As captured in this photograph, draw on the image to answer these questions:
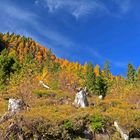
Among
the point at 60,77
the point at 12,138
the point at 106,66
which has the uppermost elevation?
the point at 106,66

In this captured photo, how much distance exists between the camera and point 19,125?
1208 centimetres

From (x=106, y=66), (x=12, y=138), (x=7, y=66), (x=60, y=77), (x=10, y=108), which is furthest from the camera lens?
(x=106, y=66)

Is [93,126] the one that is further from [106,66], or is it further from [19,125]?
[106,66]

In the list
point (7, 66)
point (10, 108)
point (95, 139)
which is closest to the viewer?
point (95, 139)

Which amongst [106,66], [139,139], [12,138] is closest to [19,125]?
[12,138]

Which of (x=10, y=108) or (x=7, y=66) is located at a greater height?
(x=7, y=66)

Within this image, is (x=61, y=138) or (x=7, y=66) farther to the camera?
(x=7, y=66)

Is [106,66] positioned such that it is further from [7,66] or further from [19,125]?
[19,125]

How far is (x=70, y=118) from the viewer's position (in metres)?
13.3

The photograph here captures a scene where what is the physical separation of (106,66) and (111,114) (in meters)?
84.3

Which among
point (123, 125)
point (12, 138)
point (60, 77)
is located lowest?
point (12, 138)

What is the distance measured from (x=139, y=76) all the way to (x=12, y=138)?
70.6m

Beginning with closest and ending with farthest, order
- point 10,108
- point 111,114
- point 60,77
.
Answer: point 111,114
point 10,108
point 60,77

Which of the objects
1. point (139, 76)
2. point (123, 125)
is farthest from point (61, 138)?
point (139, 76)
